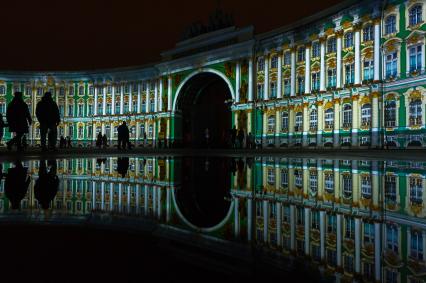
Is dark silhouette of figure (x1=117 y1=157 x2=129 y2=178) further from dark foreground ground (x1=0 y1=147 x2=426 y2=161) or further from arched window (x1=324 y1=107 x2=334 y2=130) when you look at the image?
arched window (x1=324 y1=107 x2=334 y2=130)

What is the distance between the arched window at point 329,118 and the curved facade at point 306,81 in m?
0.10

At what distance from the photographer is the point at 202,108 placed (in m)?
48.0

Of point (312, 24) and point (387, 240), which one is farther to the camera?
point (312, 24)

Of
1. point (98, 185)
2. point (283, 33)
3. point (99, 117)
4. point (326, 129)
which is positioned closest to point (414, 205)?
point (98, 185)

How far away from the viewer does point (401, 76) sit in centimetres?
2475

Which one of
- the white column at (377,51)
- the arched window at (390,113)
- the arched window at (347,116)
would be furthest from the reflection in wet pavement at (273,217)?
the arched window at (347,116)

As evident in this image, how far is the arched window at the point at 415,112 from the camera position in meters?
23.4

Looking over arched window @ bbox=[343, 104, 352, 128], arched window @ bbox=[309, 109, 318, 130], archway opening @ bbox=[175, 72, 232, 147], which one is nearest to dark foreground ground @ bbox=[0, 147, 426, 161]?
arched window @ bbox=[343, 104, 352, 128]

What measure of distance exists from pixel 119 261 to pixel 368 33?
96.5ft

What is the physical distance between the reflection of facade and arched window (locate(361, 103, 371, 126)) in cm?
2447

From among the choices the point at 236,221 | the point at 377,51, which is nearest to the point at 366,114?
the point at 377,51

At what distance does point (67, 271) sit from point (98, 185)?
3.51 metres

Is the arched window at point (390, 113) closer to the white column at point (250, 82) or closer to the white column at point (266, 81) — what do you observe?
the white column at point (266, 81)

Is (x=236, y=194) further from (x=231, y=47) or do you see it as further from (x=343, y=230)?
(x=231, y=47)
